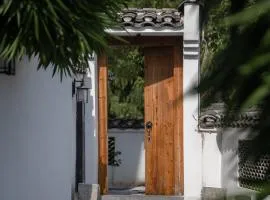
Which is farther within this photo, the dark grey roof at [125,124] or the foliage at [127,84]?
the foliage at [127,84]

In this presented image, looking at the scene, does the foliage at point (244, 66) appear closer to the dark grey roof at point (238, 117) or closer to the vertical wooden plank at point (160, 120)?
the dark grey roof at point (238, 117)

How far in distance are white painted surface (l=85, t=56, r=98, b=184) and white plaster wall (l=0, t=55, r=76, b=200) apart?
1336 millimetres

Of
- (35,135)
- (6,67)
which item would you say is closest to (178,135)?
(35,135)

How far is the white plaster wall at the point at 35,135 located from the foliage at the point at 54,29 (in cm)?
139

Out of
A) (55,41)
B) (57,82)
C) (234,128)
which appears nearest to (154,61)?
(57,82)

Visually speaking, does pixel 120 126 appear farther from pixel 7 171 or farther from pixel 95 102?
pixel 7 171

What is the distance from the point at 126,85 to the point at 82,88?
410 inches

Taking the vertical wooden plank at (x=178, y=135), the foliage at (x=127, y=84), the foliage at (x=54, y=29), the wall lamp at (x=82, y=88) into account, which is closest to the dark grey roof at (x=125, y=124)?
the foliage at (x=127, y=84)

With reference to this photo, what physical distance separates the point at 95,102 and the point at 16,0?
5.07 metres

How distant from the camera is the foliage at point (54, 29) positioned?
4969mm

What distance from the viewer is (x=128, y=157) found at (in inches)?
580

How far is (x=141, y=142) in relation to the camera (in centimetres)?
1449

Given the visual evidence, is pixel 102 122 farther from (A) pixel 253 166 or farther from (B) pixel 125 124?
(A) pixel 253 166

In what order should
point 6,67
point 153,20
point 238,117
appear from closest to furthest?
1. point 238,117
2. point 6,67
3. point 153,20
